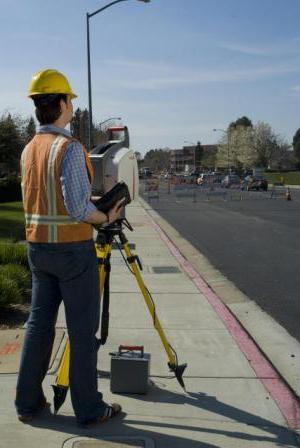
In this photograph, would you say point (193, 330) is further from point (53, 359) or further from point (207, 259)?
point (207, 259)

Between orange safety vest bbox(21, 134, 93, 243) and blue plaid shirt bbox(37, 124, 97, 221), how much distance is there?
0.13 ft

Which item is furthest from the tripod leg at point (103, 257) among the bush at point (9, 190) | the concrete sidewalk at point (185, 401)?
the bush at point (9, 190)

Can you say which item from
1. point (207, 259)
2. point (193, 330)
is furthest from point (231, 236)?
point (193, 330)

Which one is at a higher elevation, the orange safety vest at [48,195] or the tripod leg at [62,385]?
the orange safety vest at [48,195]

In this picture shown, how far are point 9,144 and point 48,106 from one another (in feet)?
103

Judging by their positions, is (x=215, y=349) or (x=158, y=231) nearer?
(x=215, y=349)

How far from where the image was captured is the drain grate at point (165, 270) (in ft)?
30.2

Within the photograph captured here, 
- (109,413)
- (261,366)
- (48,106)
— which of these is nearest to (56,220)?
(48,106)

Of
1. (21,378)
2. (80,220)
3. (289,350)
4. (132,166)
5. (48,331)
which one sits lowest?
(289,350)

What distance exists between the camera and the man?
10.6 ft

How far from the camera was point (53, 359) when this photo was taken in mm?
4707

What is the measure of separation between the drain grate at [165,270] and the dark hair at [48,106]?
597 cm

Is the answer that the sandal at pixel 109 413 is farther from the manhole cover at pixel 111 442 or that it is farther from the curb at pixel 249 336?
the curb at pixel 249 336

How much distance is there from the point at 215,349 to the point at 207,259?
5978 millimetres
